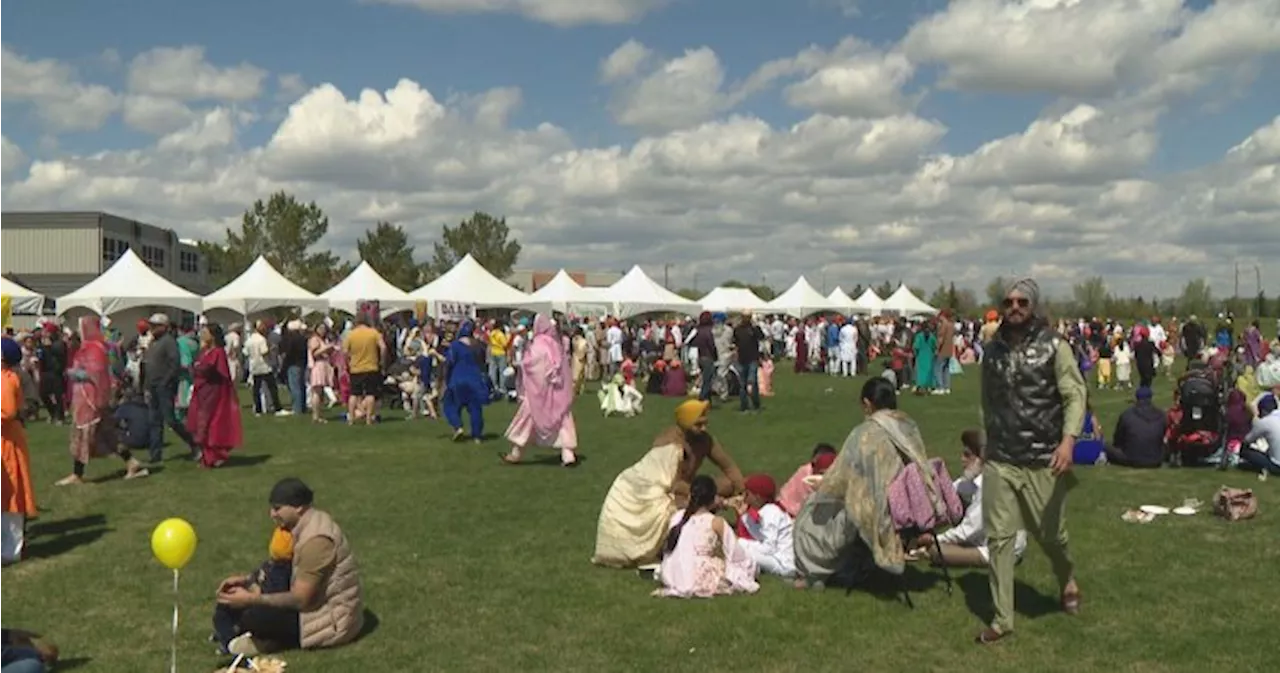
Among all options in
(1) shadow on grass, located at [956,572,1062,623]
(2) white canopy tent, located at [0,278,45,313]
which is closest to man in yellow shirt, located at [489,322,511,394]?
(1) shadow on grass, located at [956,572,1062,623]

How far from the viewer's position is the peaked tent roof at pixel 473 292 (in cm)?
3194

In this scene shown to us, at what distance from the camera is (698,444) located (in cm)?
817

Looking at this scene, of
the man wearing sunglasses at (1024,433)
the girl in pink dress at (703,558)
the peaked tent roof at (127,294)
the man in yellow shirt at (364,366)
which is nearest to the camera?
the man wearing sunglasses at (1024,433)

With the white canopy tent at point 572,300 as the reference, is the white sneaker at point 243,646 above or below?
below

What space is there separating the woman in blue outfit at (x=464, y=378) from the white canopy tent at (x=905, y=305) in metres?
36.4

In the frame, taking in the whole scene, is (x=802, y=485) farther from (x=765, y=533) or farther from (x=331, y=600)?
(x=331, y=600)

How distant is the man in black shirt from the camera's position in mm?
18719

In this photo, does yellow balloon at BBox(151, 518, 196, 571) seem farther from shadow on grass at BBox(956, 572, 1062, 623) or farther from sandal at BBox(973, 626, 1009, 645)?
shadow on grass at BBox(956, 572, 1062, 623)

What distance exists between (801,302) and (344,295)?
62.3 feet

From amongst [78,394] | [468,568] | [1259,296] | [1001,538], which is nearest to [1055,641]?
[1001,538]

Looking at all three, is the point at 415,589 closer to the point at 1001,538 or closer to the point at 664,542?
the point at 664,542

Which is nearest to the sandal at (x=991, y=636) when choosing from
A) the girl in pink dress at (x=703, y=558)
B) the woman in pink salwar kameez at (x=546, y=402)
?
the girl in pink dress at (x=703, y=558)

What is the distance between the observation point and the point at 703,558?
6.96 meters

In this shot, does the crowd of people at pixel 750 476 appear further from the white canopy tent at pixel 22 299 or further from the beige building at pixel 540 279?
the beige building at pixel 540 279
